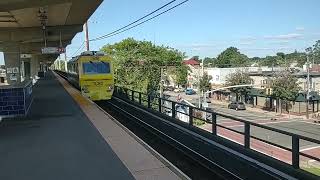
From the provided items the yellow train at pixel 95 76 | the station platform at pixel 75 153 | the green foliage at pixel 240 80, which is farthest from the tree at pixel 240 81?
the station platform at pixel 75 153

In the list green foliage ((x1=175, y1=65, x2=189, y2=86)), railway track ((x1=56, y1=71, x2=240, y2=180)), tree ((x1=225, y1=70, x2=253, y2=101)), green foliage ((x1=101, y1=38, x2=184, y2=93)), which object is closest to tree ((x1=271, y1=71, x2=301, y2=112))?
tree ((x1=225, y1=70, x2=253, y2=101))

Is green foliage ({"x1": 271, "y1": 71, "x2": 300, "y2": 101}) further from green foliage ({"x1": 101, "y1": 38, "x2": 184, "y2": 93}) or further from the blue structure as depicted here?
the blue structure

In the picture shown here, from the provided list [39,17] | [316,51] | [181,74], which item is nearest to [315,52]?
[316,51]

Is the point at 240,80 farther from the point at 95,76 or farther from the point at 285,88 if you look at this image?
the point at 95,76

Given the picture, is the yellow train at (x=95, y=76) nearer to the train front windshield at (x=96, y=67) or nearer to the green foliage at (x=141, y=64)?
the train front windshield at (x=96, y=67)

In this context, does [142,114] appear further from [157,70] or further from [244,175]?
[157,70]

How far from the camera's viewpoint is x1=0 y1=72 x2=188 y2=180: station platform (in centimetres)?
814

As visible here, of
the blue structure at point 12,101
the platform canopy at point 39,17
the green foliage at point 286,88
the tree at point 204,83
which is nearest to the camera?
the blue structure at point 12,101

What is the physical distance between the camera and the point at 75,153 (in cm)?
1015

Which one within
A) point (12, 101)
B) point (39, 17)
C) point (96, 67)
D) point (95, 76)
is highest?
point (39, 17)

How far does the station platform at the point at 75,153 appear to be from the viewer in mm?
8141

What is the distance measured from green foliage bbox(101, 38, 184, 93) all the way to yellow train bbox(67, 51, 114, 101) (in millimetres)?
27186

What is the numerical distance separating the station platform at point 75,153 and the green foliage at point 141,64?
41126 mm

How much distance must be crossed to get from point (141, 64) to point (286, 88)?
77.2 ft
